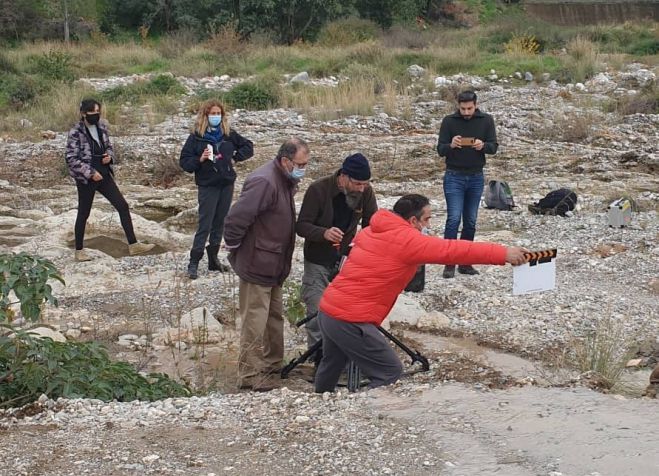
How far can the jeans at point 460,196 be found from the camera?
8539 mm

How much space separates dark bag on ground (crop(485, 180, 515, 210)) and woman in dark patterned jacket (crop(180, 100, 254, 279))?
421 cm

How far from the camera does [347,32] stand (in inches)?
1313

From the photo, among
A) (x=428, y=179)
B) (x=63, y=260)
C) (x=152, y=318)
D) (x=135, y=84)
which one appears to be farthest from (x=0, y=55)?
(x=152, y=318)

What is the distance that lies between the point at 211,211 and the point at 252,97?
11.4 meters

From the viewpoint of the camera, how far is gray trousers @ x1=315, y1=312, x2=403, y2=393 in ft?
17.7

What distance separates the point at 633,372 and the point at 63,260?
18.7ft

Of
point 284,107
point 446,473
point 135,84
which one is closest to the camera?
point 446,473

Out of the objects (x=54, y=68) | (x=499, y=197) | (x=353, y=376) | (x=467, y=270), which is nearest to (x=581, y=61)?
(x=54, y=68)

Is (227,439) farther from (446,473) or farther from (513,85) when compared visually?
(513,85)

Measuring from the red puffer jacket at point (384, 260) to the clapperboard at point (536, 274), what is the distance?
0.22 m

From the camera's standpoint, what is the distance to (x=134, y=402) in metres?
5.34

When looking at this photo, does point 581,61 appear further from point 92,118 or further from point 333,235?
point 333,235

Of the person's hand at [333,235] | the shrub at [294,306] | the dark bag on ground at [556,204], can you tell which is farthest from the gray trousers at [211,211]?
the dark bag on ground at [556,204]

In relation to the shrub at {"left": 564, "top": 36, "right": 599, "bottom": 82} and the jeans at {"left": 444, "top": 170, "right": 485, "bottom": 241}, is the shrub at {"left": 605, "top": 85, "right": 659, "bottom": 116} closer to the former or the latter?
the shrub at {"left": 564, "top": 36, "right": 599, "bottom": 82}
